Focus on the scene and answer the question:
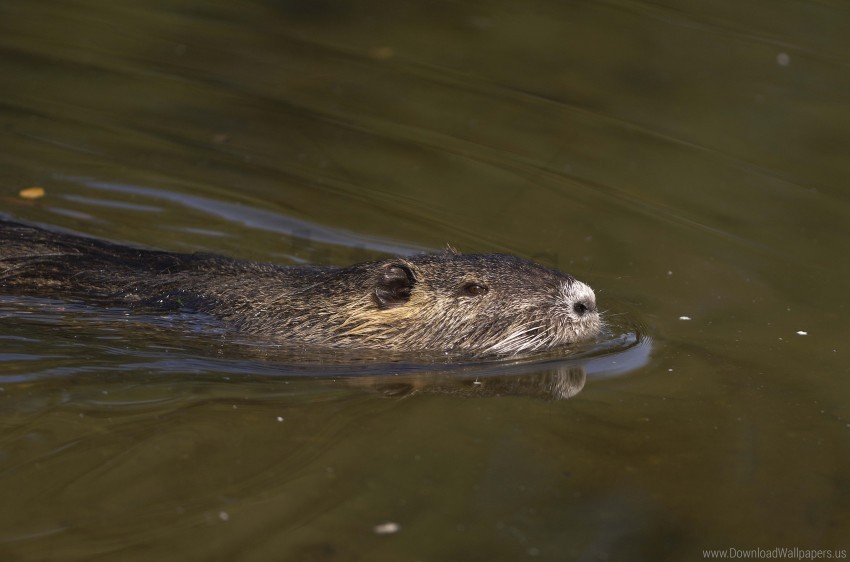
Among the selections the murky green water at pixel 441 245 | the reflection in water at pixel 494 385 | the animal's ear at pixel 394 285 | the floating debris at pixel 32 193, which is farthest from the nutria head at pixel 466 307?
the floating debris at pixel 32 193

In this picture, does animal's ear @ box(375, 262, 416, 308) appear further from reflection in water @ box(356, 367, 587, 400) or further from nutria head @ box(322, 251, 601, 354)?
reflection in water @ box(356, 367, 587, 400)

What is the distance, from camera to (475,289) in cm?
623

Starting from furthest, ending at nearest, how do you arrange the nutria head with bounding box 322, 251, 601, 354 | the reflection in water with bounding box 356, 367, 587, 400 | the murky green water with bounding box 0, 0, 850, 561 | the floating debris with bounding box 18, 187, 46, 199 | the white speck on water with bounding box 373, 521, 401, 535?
the floating debris with bounding box 18, 187, 46, 199 → the nutria head with bounding box 322, 251, 601, 354 → the reflection in water with bounding box 356, 367, 587, 400 → the murky green water with bounding box 0, 0, 850, 561 → the white speck on water with bounding box 373, 521, 401, 535

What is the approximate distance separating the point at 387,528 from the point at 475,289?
218 cm

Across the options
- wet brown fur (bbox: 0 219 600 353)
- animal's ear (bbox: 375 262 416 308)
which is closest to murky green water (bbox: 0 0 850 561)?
wet brown fur (bbox: 0 219 600 353)

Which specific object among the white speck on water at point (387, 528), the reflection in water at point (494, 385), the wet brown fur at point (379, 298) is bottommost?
the white speck on water at point (387, 528)

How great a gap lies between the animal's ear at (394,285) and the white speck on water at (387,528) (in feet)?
6.76

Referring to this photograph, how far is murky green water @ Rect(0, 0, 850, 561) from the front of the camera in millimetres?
4434

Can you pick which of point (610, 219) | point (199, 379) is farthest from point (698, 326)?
point (199, 379)

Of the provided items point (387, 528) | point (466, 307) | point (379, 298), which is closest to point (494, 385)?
point (466, 307)

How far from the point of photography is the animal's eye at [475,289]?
6.23 meters

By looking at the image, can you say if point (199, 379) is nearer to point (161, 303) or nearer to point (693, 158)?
point (161, 303)

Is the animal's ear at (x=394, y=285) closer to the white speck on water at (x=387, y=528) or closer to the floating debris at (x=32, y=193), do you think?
the white speck on water at (x=387, y=528)

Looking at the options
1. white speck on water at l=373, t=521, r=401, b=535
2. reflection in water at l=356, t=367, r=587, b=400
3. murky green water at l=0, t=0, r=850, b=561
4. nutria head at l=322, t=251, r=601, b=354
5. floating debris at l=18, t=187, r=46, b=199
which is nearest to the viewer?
white speck on water at l=373, t=521, r=401, b=535
